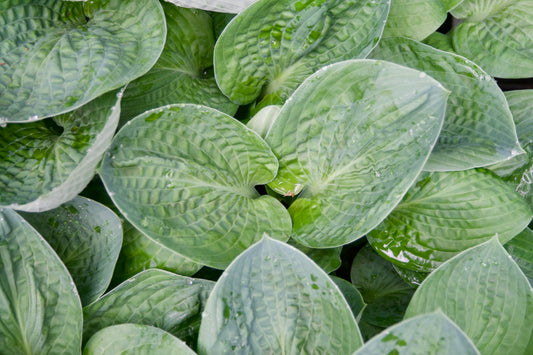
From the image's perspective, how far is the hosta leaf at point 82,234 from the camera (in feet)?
2.50

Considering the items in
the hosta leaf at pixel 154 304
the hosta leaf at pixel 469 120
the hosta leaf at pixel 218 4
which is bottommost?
the hosta leaf at pixel 154 304

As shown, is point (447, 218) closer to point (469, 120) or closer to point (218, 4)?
point (469, 120)

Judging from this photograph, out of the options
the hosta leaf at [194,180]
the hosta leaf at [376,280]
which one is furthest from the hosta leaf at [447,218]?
the hosta leaf at [194,180]

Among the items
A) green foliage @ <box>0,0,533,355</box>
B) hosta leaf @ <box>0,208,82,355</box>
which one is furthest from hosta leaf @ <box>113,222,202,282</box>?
hosta leaf @ <box>0,208,82,355</box>

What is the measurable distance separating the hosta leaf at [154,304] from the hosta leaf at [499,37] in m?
0.68

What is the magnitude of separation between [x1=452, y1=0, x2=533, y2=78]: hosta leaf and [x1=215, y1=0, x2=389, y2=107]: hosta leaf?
0.30 meters

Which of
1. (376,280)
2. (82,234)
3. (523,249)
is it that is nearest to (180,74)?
(82,234)

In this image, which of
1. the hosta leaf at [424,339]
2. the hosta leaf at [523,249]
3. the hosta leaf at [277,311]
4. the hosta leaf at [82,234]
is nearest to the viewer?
the hosta leaf at [424,339]

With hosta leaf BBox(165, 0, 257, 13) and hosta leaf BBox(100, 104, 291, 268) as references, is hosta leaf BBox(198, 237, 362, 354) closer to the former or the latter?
hosta leaf BBox(100, 104, 291, 268)

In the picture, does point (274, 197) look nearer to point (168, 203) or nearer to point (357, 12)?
point (168, 203)

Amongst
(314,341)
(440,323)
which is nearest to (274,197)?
(314,341)

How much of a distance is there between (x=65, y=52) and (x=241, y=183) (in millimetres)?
323

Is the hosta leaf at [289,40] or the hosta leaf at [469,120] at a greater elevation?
the hosta leaf at [289,40]

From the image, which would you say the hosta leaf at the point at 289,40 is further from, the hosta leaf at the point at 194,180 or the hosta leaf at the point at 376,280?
the hosta leaf at the point at 376,280
